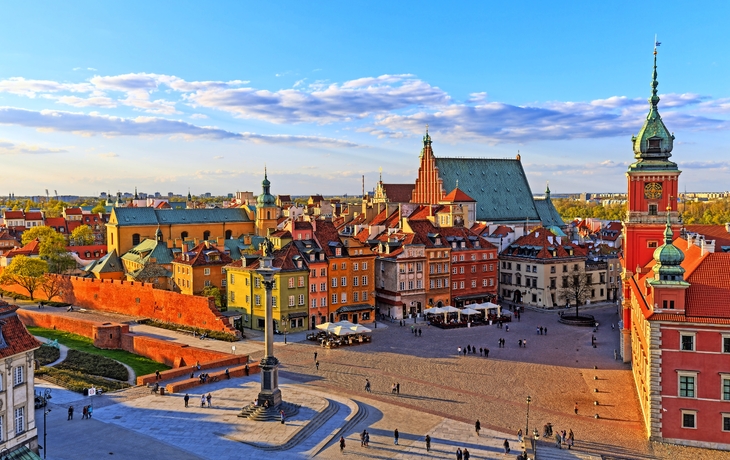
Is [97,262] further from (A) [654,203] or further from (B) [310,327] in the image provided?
Answer: (A) [654,203]

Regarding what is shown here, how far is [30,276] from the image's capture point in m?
86.8

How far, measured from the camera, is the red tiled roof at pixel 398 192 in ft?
412

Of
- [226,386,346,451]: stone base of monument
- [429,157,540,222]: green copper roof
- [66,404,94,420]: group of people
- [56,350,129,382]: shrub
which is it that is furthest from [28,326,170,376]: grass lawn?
[429,157,540,222]: green copper roof

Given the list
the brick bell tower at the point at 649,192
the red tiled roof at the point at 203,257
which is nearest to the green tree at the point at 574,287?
the brick bell tower at the point at 649,192

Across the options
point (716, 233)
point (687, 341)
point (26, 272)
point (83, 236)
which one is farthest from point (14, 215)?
point (687, 341)

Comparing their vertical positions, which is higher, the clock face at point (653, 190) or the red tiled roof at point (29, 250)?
the clock face at point (653, 190)

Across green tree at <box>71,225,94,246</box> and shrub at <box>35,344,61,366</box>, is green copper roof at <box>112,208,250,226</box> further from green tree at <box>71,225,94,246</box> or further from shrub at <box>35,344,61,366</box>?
shrub at <box>35,344,61,366</box>

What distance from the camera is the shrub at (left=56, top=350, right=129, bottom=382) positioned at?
53.6 meters

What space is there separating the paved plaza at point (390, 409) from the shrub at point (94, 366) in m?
7.23

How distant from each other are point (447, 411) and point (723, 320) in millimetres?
16811

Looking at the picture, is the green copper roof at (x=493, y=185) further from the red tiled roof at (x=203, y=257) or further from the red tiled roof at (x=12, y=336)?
the red tiled roof at (x=12, y=336)

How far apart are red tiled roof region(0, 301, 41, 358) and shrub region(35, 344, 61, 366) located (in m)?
25.6

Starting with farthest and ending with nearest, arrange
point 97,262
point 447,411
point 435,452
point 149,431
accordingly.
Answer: point 97,262 < point 447,411 < point 149,431 < point 435,452

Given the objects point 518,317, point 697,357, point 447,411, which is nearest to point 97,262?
point 518,317
